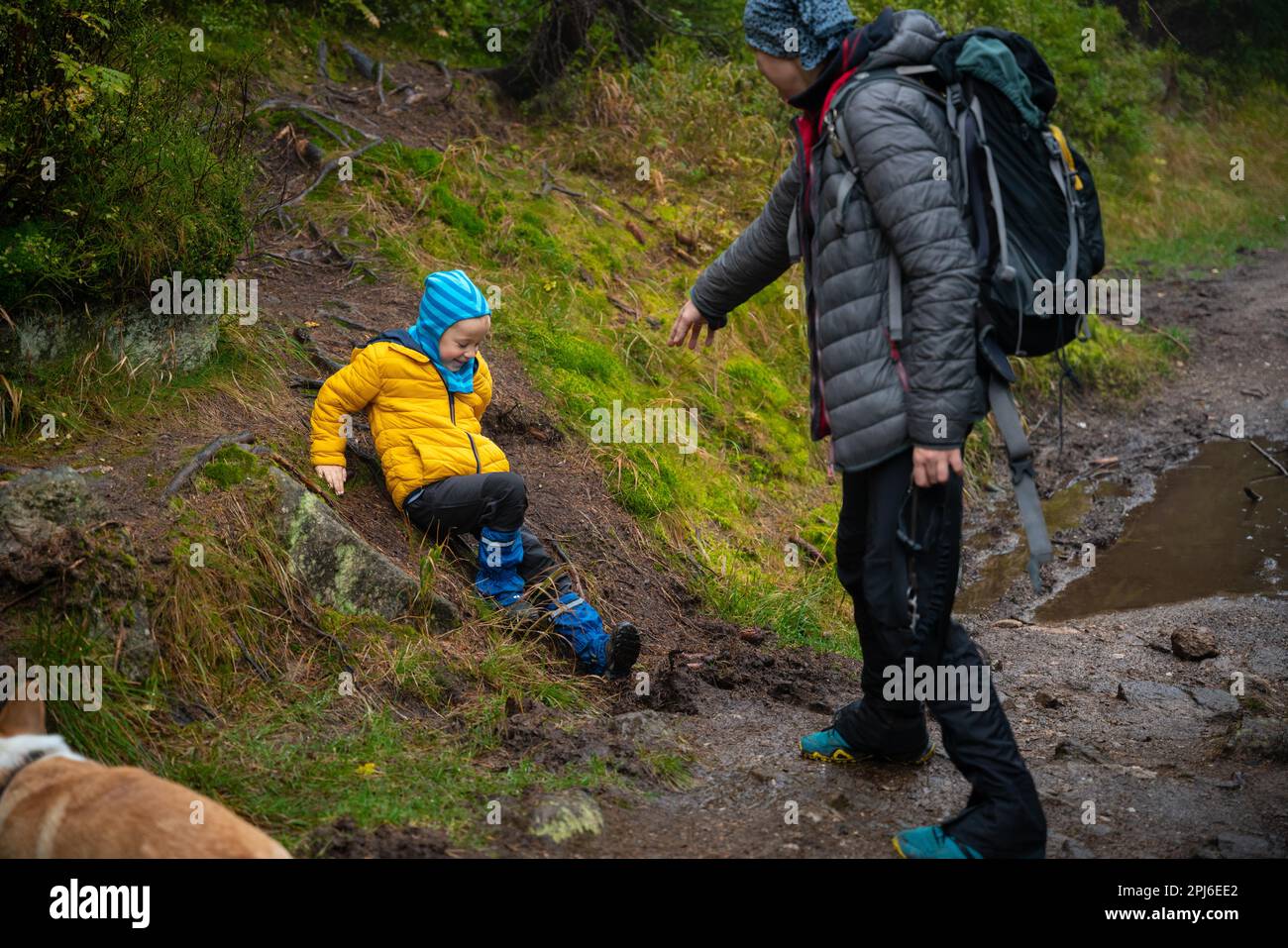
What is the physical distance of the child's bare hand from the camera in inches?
184

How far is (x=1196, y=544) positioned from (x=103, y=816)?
21.6 feet

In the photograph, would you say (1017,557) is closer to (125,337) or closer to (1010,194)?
(1010,194)

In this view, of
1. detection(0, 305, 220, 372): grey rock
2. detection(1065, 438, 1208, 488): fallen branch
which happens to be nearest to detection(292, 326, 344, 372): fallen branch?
detection(0, 305, 220, 372): grey rock

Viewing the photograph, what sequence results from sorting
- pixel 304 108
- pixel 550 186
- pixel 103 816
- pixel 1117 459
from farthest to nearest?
1. pixel 1117 459
2. pixel 550 186
3. pixel 304 108
4. pixel 103 816

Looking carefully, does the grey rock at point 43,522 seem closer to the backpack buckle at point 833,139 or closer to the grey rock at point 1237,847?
the backpack buckle at point 833,139

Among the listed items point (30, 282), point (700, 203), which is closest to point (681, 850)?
point (30, 282)

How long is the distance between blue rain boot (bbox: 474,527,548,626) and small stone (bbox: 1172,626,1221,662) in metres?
3.12

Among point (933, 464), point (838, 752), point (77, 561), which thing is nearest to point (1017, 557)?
point (838, 752)

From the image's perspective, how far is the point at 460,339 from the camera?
4699 mm

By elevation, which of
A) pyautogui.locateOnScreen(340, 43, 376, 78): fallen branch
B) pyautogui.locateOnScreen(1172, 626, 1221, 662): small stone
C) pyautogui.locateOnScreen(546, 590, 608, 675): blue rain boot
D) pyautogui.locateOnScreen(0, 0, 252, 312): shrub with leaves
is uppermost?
pyautogui.locateOnScreen(340, 43, 376, 78): fallen branch

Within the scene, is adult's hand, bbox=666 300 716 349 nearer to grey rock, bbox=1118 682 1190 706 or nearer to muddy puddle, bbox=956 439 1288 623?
grey rock, bbox=1118 682 1190 706

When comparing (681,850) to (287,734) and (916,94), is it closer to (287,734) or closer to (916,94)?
(287,734)

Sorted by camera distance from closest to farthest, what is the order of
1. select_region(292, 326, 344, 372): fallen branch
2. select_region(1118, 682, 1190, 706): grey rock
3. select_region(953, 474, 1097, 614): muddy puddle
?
select_region(1118, 682, 1190, 706): grey rock, select_region(292, 326, 344, 372): fallen branch, select_region(953, 474, 1097, 614): muddy puddle

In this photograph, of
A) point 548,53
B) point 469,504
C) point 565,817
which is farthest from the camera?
point 548,53
